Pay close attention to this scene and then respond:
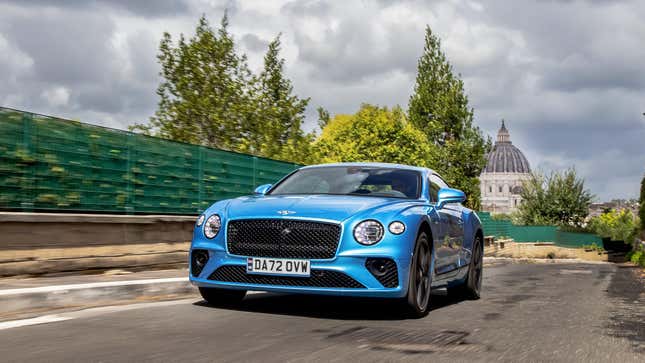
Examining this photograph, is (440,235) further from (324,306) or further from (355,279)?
(355,279)

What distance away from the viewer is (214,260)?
7430mm

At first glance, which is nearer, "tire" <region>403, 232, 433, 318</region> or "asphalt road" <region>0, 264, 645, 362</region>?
"asphalt road" <region>0, 264, 645, 362</region>

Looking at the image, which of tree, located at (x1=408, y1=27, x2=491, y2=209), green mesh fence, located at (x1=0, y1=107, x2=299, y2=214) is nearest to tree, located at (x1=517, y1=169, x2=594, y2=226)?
tree, located at (x1=408, y1=27, x2=491, y2=209)

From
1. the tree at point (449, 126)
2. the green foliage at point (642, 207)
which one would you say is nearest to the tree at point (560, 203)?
the tree at point (449, 126)

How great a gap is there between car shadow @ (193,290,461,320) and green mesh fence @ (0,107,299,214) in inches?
119

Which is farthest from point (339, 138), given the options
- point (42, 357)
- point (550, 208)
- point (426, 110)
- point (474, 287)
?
point (42, 357)

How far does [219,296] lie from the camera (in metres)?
7.93

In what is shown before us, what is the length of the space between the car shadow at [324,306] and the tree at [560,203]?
64900 mm

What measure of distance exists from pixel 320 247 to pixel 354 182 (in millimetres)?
1637

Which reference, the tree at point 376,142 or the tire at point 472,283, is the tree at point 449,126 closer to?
the tree at point 376,142

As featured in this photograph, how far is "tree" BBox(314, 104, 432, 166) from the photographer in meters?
60.1

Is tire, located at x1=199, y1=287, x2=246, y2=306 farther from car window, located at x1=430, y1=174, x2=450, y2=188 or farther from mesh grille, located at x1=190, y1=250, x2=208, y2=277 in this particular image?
car window, located at x1=430, y1=174, x2=450, y2=188

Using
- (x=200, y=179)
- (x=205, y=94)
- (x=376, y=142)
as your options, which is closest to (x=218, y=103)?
(x=205, y=94)

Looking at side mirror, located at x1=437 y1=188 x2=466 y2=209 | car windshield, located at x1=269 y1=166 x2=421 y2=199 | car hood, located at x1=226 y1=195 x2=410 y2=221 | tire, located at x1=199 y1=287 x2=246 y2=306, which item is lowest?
tire, located at x1=199 y1=287 x2=246 y2=306
